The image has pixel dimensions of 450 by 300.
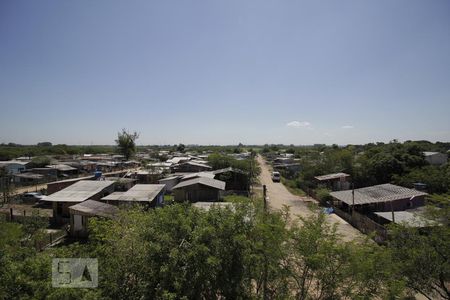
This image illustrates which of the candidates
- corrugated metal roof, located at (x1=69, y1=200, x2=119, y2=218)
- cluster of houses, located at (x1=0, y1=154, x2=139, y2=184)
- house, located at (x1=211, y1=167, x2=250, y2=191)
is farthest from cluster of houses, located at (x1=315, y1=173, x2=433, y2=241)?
cluster of houses, located at (x1=0, y1=154, x2=139, y2=184)

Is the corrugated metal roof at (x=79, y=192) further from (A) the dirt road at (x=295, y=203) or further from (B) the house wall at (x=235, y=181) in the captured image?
(A) the dirt road at (x=295, y=203)

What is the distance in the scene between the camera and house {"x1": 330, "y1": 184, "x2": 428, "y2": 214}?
2241cm

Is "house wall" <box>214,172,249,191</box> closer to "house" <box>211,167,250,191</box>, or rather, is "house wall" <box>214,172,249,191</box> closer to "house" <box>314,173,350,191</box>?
"house" <box>211,167,250,191</box>

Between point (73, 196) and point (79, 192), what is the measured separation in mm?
1080

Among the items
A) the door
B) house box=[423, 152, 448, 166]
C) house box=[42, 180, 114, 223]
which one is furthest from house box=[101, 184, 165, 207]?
house box=[423, 152, 448, 166]

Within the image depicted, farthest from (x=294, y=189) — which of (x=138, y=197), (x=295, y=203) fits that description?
(x=138, y=197)

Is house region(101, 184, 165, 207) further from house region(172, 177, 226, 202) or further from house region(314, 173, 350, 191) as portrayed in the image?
house region(314, 173, 350, 191)

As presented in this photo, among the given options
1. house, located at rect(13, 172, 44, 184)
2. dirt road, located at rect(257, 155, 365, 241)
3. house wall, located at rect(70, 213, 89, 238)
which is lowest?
dirt road, located at rect(257, 155, 365, 241)

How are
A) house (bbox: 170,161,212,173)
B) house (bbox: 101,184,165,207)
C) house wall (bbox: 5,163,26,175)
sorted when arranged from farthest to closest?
house wall (bbox: 5,163,26,175) < house (bbox: 170,161,212,173) < house (bbox: 101,184,165,207)

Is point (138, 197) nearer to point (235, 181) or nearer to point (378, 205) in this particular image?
point (235, 181)

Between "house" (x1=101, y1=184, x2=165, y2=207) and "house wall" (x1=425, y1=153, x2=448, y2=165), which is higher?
"house wall" (x1=425, y1=153, x2=448, y2=165)

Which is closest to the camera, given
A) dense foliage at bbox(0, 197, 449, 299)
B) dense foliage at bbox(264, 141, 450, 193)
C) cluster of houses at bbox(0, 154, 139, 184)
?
dense foliage at bbox(0, 197, 449, 299)

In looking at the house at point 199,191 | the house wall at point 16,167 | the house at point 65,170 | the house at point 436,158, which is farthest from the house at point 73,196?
the house at point 436,158

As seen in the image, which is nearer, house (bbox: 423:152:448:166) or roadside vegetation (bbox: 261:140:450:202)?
roadside vegetation (bbox: 261:140:450:202)
